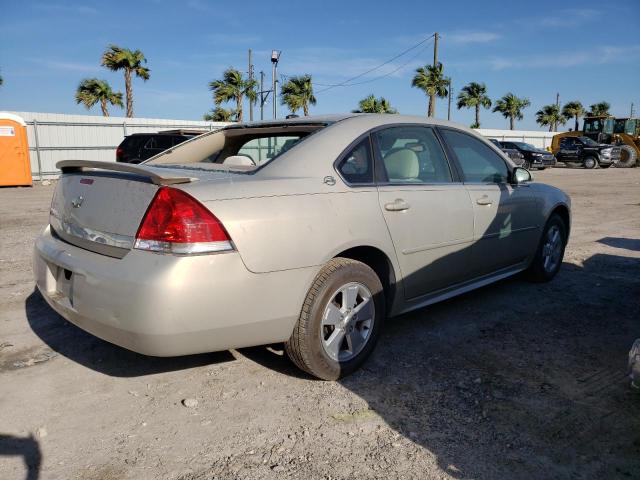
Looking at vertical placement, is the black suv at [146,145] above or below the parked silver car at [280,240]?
above

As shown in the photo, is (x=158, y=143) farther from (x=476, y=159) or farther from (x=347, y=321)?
(x=347, y=321)

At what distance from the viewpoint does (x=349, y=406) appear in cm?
270

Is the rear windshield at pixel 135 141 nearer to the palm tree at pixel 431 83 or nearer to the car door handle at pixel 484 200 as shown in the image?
the car door handle at pixel 484 200

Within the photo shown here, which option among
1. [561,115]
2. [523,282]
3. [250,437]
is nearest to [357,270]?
[250,437]

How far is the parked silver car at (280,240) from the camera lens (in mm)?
2395

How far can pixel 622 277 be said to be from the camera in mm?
5305

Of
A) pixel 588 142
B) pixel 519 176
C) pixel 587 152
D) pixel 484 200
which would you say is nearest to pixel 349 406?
pixel 484 200

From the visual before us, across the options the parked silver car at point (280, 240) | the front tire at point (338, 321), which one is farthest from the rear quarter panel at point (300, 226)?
the front tire at point (338, 321)

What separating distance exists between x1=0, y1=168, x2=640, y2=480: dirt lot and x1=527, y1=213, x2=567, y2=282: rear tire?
77 centimetres

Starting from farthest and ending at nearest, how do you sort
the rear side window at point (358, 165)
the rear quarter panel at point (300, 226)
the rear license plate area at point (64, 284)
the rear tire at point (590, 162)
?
1. the rear tire at point (590, 162)
2. the rear side window at point (358, 165)
3. the rear license plate area at point (64, 284)
4. the rear quarter panel at point (300, 226)

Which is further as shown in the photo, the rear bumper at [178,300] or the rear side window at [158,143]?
the rear side window at [158,143]

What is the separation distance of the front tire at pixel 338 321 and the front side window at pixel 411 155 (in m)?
0.73

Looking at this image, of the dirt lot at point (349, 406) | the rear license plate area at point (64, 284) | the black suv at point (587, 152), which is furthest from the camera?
the black suv at point (587, 152)

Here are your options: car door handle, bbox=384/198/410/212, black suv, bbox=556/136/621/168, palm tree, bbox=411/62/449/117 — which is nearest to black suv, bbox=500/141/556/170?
black suv, bbox=556/136/621/168
